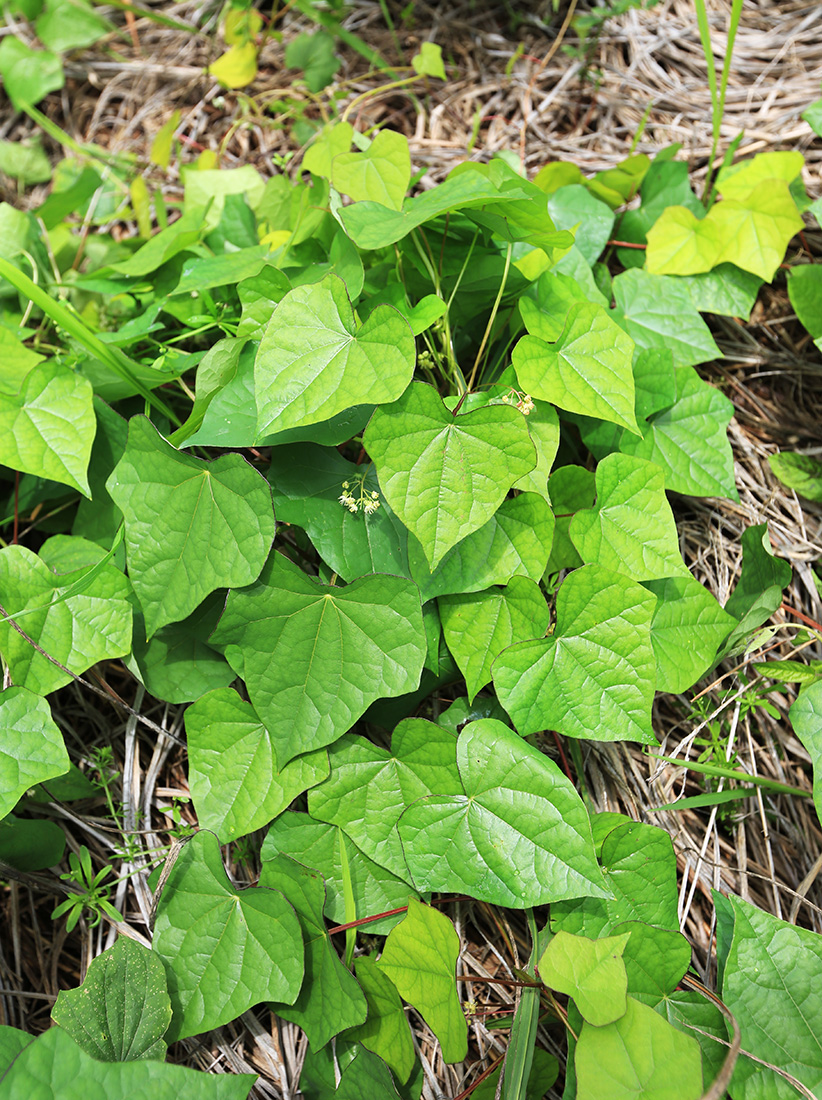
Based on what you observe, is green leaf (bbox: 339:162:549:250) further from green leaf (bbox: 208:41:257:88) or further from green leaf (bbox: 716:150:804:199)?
green leaf (bbox: 208:41:257:88)

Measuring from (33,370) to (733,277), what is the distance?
1.34m

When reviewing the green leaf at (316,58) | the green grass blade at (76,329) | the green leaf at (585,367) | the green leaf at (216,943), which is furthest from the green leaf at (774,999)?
the green leaf at (316,58)

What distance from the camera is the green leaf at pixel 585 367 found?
1.07 metres

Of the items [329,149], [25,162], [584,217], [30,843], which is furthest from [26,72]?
[30,843]

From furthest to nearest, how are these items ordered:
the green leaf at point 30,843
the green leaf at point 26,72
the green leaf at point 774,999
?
the green leaf at point 26,72 < the green leaf at point 30,843 < the green leaf at point 774,999

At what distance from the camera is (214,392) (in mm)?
1069

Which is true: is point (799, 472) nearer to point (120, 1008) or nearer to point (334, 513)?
point (334, 513)

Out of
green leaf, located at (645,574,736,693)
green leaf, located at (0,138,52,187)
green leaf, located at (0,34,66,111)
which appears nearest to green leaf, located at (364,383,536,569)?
green leaf, located at (645,574,736,693)

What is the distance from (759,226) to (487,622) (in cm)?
100

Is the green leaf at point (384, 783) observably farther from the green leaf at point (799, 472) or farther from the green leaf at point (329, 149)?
the green leaf at point (329, 149)

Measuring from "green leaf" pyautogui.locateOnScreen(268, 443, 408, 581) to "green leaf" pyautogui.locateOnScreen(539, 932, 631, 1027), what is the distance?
0.57 meters

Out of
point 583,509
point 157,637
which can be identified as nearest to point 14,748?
point 157,637

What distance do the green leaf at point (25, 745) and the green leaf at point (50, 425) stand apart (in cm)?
34

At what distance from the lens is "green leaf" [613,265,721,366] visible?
133 cm
